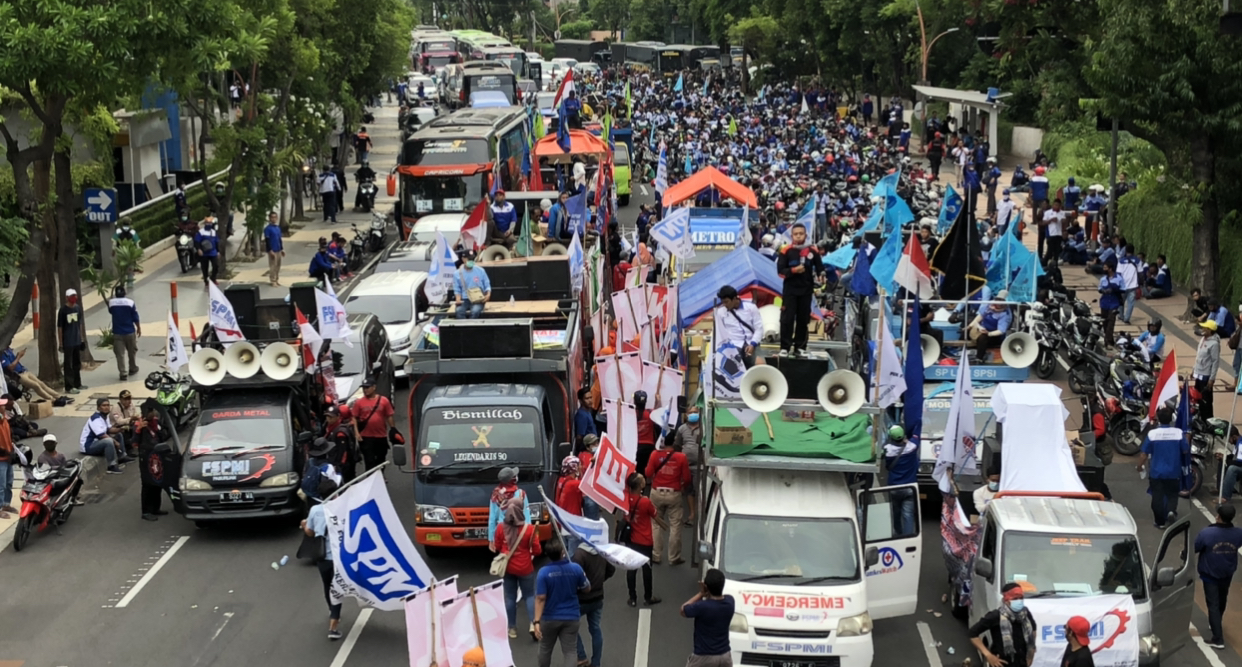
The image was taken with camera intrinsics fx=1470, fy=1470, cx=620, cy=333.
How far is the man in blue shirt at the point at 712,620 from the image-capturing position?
11.2m

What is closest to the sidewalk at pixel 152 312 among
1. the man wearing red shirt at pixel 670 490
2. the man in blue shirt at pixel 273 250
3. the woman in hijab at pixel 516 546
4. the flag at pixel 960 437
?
the man in blue shirt at pixel 273 250

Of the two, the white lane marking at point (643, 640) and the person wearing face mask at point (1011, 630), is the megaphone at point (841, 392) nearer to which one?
the person wearing face mask at point (1011, 630)

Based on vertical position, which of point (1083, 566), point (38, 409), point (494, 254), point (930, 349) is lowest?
point (38, 409)

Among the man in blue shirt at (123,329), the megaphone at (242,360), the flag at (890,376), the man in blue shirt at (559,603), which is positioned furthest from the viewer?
the man in blue shirt at (123,329)

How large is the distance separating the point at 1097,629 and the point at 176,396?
13.1 m

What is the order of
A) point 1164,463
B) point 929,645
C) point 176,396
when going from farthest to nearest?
point 176,396 → point 1164,463 → point 929,645

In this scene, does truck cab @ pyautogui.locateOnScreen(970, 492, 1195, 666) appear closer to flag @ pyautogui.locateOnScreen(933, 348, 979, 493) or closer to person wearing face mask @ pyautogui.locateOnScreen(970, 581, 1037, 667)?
person wearing face mask @ pyautogui.locateOnScreen(970, 581, 1037, 667)

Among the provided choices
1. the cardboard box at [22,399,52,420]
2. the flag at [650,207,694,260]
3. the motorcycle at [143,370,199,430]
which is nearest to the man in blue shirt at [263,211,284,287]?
the motorcycle at [143,370,199,430]

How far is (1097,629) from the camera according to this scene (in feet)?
40.0

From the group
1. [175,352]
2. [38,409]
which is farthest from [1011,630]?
[38,409]

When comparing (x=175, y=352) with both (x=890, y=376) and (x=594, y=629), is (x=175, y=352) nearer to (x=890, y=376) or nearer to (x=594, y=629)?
(x=594, y=629)

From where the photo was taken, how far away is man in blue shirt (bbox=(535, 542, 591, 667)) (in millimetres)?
12258

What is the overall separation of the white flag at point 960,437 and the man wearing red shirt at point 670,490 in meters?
2.85

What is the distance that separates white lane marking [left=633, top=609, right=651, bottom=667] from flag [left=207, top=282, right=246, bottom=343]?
25.6 feet
